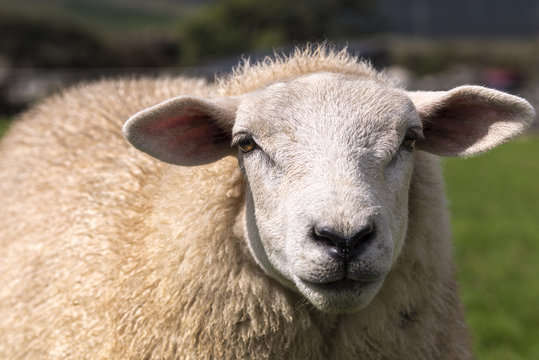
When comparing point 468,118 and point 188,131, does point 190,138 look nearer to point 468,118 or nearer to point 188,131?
point 188,131

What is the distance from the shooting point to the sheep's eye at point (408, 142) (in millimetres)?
2396

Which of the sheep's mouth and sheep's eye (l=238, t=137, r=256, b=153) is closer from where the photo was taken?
the sheep's mouth

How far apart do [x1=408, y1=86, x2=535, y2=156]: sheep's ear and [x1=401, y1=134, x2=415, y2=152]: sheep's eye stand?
14 cm

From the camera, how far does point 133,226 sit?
2.74 m

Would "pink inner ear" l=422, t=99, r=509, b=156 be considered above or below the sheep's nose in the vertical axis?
above

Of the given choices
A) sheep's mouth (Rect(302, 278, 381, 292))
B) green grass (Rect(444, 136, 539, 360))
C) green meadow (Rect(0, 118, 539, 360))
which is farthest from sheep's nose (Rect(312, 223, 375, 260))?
green grass (Rect(444, 136, 539, 360))

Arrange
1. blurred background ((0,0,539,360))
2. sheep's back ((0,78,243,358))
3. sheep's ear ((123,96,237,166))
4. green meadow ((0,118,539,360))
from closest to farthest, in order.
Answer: sheep's ear ((123,96,237,166)) → sheep's back ((0,78,243,358)) → green meadow ((0,118,539,360)) → blurred background ((0,0,539,360))

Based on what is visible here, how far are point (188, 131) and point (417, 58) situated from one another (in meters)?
45.9

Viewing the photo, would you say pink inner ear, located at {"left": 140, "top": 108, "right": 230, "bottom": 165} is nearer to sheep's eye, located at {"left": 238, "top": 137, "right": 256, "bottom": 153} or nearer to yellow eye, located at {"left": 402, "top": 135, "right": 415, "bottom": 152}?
sheep's eye, located at {"left": 238, "top": 137, "right": 256, "bottom": 153}

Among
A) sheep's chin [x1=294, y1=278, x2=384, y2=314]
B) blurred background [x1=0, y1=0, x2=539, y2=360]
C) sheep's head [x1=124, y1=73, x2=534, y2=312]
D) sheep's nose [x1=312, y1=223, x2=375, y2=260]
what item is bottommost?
sheep's chin [x1=294, y1=278, x2=384, y2=314]

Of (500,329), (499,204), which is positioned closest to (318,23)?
(499,204)

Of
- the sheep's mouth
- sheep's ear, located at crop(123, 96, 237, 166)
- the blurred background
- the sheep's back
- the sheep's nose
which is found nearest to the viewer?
the sheep's nose

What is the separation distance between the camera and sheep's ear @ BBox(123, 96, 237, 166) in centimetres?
237

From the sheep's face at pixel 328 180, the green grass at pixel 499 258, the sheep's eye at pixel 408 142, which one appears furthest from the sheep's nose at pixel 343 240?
the green grass at pixel 499 258
